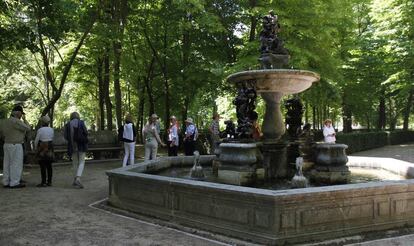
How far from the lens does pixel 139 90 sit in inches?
1173

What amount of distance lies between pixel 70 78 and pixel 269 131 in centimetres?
2371

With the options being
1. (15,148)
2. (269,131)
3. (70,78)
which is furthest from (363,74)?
(15,148)

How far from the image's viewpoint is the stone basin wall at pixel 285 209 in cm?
594

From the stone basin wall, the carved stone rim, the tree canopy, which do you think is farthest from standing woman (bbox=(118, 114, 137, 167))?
the stone basin wall

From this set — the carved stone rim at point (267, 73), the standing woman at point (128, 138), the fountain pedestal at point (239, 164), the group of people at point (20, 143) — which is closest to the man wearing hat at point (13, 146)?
the group of people at point (20, 143)

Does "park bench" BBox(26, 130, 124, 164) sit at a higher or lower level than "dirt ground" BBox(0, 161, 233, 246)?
higher

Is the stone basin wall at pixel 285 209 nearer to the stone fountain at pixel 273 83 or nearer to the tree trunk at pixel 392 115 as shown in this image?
the stone fountain at pixel 273 83

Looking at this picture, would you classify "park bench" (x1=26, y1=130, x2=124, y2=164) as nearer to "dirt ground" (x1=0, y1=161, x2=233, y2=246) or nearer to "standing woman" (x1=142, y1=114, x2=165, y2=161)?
"standing woman" (x1=142, y1=114, x2=165, y2=161)

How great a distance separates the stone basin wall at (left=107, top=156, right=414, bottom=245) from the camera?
594cm

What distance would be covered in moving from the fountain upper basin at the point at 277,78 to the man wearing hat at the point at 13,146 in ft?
18.0

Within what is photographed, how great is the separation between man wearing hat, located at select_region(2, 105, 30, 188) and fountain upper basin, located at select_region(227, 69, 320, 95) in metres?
5.48

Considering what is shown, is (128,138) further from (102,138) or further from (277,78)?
(102,138)

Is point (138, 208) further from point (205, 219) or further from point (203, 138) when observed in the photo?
point (203, 138)

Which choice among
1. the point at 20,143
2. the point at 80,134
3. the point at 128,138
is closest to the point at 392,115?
the point at 128,138
